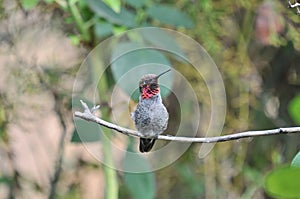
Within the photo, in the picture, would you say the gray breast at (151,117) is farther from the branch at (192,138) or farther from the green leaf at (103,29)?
the green leaf at (103,29)

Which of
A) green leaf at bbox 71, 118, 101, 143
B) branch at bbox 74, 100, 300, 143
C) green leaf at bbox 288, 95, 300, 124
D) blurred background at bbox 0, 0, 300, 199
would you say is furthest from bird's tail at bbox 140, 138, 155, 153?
blurred background at bbox 0, 0, 300, 199

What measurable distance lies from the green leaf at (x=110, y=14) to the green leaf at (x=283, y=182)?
868 millimetres

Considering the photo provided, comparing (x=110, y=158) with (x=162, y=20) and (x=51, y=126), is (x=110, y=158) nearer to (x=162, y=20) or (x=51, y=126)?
(x=162, y=20)

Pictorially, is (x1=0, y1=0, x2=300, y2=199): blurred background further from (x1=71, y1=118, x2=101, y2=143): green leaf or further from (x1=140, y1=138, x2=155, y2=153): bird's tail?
(x1=140, y1=138, x2=155, y2=153): bird's tail

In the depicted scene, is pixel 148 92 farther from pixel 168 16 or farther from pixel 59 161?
pixel 59 161

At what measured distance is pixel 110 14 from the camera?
116cm

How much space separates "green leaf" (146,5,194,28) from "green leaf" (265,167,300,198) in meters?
0.96

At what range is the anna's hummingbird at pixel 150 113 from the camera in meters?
0.42

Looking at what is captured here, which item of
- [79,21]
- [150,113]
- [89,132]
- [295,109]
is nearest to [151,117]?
[150,113]

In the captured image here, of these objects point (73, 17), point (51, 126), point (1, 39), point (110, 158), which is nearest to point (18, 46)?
point (1, 39)

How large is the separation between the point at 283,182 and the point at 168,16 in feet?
3.21

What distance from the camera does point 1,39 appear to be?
170cm

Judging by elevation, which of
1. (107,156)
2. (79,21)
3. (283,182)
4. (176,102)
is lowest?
(283,182)

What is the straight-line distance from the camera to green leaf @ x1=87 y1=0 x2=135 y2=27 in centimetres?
114
